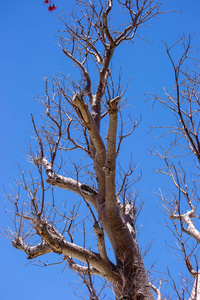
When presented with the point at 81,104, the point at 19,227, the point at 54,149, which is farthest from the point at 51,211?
the point at 81,104

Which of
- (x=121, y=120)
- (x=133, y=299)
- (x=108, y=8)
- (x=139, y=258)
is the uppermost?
(x=108, y=8)

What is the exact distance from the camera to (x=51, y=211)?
14.2 feet

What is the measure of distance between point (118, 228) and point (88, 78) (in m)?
2.75

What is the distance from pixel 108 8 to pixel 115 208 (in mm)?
3199

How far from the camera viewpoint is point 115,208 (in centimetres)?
447

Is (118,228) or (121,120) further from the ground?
(121,120)

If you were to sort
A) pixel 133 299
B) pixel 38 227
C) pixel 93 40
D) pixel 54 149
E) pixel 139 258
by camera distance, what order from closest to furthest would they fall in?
1. pixel 133 299
2. pixel 38 227
3. pixel 139 258
4. pixel 54 149
5. pixel 93 40

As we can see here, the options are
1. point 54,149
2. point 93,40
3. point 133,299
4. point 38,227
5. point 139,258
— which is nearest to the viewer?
point 133,299

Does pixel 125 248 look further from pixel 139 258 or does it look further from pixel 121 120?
pixel 121 120

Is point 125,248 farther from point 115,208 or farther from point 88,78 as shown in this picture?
point 88,78

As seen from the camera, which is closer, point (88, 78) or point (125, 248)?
point (125, 248)

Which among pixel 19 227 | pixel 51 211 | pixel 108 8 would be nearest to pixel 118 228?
pixel 51 211

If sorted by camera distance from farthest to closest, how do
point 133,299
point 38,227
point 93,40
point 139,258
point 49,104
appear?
point 93,40, point 49,104, point 139,258, point 38,227, point 133,299

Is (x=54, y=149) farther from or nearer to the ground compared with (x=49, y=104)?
nearer to the ground
